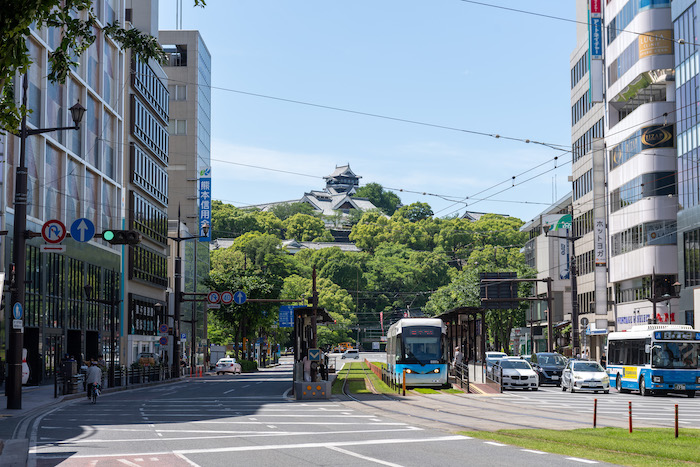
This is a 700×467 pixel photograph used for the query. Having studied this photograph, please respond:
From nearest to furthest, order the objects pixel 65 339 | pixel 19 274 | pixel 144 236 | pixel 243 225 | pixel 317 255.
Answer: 1. pixel 19 274
2. pixel 65 339
3. pixel 144 236
4. pixel 317 255
5. pixel 243 225

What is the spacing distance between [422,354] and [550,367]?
9.26 m

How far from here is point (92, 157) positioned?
6206cm

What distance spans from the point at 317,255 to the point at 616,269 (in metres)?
98.0

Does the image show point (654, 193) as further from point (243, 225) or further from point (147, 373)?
point (243, 225)

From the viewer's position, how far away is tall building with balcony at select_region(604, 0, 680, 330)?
2472 inches

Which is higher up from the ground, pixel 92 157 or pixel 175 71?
pixel 175 71

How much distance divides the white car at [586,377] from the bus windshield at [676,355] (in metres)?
2.60

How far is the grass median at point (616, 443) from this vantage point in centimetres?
1548

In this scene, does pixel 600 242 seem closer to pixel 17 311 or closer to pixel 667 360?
pixel 667 360

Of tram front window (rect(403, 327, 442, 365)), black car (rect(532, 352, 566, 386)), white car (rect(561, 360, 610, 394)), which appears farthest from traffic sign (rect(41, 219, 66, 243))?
black car (rect(532, 352, 566, 386))

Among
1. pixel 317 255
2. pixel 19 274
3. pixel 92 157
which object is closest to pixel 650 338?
pixel 19 274

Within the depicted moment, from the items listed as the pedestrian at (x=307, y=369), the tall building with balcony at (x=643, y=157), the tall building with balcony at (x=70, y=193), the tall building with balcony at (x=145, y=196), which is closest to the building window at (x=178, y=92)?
the tall building with balcony at (x=145, y=196)

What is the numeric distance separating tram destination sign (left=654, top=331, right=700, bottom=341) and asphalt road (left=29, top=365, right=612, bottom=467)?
14.9 metres

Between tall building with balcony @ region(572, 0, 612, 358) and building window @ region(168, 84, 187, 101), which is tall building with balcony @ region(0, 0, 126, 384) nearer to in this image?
building window @ region(168, 84, 187, 101)
